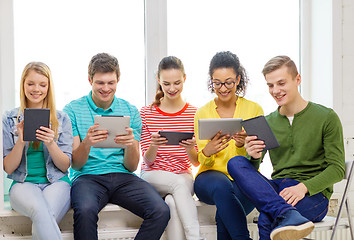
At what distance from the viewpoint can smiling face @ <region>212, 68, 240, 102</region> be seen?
2709 millimetres

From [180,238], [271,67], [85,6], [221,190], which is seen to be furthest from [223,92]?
[85,6]

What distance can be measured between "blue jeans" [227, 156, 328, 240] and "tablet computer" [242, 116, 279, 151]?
0.51 ft

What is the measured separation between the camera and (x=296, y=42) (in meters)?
3.50

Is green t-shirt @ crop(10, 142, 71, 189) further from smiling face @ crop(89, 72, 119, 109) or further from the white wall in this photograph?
the white wall

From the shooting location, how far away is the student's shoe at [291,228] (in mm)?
2006

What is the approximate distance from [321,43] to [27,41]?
6.89 feet

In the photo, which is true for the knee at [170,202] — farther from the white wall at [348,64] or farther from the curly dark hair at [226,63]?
the white wall at [348,64]

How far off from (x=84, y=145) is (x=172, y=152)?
0.60 meters

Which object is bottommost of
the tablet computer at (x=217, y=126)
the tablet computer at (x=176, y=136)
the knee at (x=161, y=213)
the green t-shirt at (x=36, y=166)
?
the knee at (x=161, y=213)

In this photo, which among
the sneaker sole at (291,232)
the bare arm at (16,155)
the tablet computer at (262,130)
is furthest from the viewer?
the bare arm at (16,155)

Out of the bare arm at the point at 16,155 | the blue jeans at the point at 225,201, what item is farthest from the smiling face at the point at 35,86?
the blue jeans at the point at 225,201

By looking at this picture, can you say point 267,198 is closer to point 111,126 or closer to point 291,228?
point 291,228

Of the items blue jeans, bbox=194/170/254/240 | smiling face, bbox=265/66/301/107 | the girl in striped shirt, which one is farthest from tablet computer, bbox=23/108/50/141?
smiling face, bbox=265/66/301/107

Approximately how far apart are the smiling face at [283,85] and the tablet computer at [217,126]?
10.9 inches
